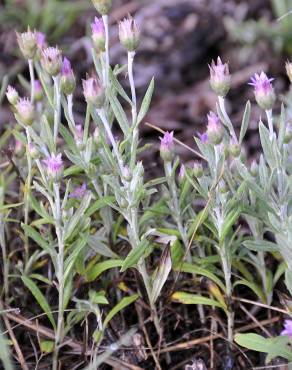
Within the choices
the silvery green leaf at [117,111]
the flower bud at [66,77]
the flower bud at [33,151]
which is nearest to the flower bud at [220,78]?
the silvery green leaf at [117,111]

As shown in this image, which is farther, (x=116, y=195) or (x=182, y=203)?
(x=182, y=203)

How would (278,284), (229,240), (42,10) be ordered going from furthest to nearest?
1. (42,10)
2. (278,284)
3. (229,240)

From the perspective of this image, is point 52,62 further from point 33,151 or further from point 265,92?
point 265,92

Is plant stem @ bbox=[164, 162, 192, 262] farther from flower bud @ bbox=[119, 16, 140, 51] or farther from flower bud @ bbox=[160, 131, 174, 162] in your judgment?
flower bud @ bbox=[119, 16, 140, 51]

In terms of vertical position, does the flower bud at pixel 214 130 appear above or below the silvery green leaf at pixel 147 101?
below

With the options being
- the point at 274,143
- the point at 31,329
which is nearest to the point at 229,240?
the point at 274,143

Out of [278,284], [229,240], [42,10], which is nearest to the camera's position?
[229,240]

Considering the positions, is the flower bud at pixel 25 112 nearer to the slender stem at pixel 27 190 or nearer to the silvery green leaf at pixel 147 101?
the slender stem at pixel 27 190

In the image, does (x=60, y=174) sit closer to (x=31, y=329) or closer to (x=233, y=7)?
(x=31, y=329)

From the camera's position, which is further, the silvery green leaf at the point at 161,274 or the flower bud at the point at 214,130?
the silvery green leaf at the point at 161,274

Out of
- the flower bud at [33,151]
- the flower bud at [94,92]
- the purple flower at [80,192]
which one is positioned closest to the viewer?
the flower bud at [94,92]
